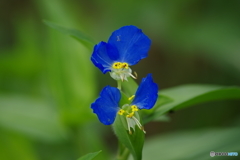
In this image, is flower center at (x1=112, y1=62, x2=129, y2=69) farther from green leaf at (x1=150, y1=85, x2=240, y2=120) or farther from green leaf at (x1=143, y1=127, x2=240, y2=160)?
green leaf at (x1=143, y1=127, x2=240, y2=160)

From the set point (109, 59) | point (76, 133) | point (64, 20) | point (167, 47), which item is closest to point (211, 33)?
point (167, 47)

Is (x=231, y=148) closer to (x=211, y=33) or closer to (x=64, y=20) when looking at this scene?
(x=64, y=20)

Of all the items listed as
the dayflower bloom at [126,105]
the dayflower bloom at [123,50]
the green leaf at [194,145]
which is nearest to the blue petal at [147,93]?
the dayflower bloom at [126,105]

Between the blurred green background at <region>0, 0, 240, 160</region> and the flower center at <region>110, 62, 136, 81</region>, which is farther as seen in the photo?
the blurred green background at <region>0, 0, 240, 160</region>

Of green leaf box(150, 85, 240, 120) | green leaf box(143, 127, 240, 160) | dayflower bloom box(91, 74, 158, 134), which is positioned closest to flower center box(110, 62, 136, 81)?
dayflower bloom box(91, 74, 158, 134)

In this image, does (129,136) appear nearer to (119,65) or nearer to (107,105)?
(107,105)

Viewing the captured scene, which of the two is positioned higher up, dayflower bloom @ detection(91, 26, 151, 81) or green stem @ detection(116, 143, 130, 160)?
dayflower bloom @ detection(91, 26, 151, 81)

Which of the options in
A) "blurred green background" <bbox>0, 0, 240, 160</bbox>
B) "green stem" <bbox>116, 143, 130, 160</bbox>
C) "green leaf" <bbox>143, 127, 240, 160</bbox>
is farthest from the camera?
"blurred green background" <bbox>0, 0, 240, 160</bbox>

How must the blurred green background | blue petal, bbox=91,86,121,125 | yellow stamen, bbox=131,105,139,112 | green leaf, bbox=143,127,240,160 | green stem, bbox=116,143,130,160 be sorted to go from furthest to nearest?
the blurred green background
green leaf, bbox=143,127,240,160
green stem, bbox=116,143,130,160
yellow stamen, bbox=131,105,139,112
blue petal, bbox=91,86,121,125
